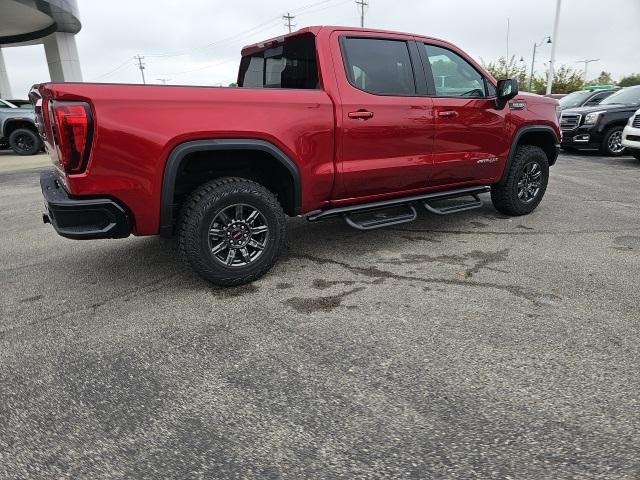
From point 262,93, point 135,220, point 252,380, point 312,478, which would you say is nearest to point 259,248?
point 135,220

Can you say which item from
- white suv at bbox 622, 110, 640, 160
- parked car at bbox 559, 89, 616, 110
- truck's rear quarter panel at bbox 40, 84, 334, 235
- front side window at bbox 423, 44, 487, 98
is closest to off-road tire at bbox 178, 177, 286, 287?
truck's rear quarter panel at bbox 40, 84, 334, 235

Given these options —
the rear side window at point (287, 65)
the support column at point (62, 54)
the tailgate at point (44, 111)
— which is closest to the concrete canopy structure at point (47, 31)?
the support column at point (62, 54)

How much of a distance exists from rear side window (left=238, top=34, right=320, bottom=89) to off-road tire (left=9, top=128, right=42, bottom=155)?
1102cm

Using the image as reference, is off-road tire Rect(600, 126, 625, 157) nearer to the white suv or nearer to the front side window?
the white suv

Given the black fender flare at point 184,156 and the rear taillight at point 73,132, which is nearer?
the rear taillight at point 73,132

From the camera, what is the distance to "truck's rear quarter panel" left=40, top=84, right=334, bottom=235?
9.44 feet

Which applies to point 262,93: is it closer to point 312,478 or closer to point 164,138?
point 164,138

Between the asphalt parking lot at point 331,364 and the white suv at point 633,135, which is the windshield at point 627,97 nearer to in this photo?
the white suv at point 633,135

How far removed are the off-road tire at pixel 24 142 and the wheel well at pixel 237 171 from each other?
1211cm

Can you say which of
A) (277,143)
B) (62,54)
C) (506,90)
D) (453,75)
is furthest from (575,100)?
(62,54)

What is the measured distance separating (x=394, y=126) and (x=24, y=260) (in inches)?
139

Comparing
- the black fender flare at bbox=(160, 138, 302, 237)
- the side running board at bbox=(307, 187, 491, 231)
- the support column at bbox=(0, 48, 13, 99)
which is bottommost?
the side running board at bbox=(307, 187, 491, 231)

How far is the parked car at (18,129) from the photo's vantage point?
12633 mm

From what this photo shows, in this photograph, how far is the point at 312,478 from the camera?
1772 millimetres
